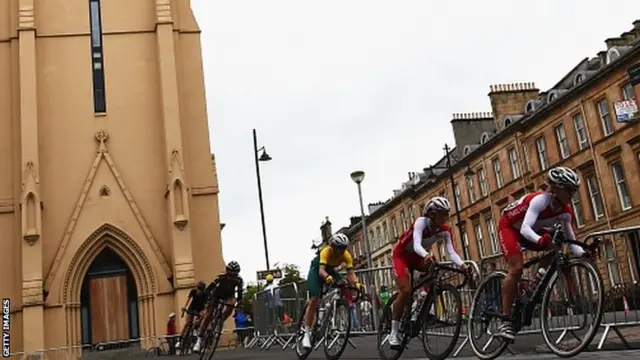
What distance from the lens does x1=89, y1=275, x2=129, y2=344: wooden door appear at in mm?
27766

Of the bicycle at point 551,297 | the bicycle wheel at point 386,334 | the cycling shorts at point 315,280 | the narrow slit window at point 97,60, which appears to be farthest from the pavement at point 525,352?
the narrow slit window at point 97,60

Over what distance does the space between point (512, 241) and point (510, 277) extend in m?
0.38

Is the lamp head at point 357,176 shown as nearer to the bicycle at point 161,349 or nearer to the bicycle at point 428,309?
the bicycle at point 161,349

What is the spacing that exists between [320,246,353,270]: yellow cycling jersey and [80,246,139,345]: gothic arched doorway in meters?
19.6

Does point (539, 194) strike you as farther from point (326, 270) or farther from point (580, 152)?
point (580, 152)

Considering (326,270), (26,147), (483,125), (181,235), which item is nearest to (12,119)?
(26,147)

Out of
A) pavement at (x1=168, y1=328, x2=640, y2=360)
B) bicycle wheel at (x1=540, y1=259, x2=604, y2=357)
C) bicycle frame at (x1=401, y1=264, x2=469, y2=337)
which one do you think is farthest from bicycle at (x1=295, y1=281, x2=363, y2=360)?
bicycle wheel at (x1=540, y1=259, x2=604, y2=357)

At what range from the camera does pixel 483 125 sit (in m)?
57.2

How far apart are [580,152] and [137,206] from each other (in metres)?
24.6

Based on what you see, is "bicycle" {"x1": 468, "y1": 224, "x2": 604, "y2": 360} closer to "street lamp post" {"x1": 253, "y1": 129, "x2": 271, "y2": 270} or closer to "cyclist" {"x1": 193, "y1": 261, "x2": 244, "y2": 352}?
"cyclist" {"x1": 193, "y1": 261, "x2": 244, "y2": 352}

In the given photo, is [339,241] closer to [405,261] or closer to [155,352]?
[405,261]

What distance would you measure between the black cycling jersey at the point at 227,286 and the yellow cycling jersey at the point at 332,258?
2231 mm

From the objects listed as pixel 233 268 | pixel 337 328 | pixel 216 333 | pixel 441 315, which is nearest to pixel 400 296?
pixel 441 315

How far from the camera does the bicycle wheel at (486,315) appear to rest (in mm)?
7582
